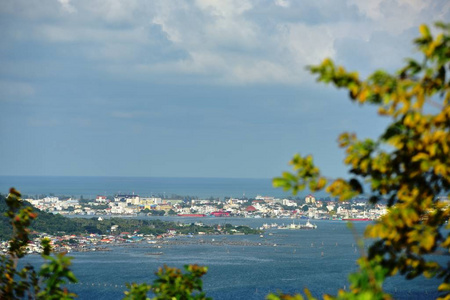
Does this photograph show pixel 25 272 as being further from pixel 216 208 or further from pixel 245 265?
pixel 216 208

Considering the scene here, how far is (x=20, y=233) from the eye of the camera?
15.5 ft

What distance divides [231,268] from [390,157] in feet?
114

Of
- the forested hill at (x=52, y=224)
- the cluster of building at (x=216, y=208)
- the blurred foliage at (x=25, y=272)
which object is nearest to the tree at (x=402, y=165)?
the blurred foliage at (x=25, y=272)

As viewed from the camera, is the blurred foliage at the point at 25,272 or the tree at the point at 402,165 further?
the blurred foliage at the point at 25,272

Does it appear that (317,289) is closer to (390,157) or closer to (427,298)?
(427,298)

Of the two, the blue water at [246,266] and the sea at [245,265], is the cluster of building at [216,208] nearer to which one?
the sea at [245,265]

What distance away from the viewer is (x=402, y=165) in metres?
3.17

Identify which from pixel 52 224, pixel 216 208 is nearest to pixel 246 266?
pixel 52 224

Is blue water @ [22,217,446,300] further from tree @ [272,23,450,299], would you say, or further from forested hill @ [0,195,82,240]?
tree @ [272,23,450,299]

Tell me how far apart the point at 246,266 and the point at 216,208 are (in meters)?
51.2

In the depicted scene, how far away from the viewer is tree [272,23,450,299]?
2953mm

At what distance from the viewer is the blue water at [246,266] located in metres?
30.1

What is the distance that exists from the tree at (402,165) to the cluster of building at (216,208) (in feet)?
235

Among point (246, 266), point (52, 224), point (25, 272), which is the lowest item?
point (246, 266)
